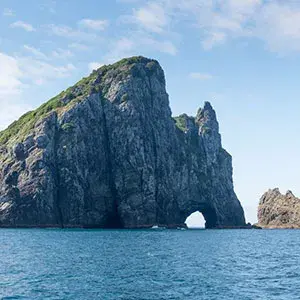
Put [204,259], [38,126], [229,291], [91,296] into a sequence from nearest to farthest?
[91,296], [229,291], [204,259], [38,126]

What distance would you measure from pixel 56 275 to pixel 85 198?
131 meters

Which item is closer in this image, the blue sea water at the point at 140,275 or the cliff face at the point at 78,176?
the blue sea water at the point at 140,275

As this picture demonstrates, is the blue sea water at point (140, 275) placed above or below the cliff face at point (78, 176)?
below

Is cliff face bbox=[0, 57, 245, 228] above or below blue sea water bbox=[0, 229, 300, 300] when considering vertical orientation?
above

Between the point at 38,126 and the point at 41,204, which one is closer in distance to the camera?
the point at 41,204

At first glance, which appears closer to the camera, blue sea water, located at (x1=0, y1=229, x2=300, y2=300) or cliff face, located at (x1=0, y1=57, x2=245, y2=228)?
blue sea water, located at (x1=0, y1=229, x2=300, y2=300)

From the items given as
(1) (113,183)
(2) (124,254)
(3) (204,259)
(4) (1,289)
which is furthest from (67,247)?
(1) (113,183)

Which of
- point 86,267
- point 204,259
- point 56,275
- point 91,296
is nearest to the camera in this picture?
point 91,296

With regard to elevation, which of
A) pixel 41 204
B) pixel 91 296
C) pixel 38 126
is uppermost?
pixel 38 126

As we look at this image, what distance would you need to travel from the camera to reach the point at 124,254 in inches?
3196

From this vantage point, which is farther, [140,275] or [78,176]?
A: [78,176]

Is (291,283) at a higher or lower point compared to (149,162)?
lower

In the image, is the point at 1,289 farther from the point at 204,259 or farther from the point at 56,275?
the point at 204,259

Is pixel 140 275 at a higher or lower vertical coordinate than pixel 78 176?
lower
